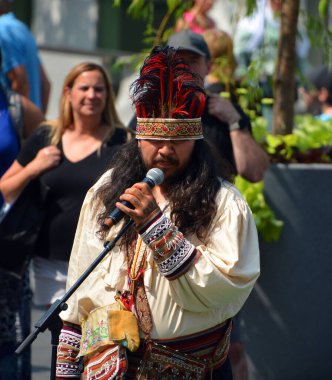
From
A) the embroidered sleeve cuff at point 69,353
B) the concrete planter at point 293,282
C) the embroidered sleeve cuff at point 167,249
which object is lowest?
the concrete planter at point 293,282

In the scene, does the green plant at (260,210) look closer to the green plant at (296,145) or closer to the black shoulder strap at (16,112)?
the green plant at (296,145)

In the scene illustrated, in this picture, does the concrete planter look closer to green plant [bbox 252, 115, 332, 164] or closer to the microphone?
green plant [bbox 252, 115, 332, 164]

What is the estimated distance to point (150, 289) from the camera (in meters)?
3.82

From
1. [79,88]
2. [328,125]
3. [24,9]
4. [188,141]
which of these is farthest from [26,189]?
[24,9]

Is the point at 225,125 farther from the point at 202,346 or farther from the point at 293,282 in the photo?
the point at 202,346

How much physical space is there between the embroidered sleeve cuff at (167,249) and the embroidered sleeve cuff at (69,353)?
1.93ft

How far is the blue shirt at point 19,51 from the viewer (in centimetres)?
721

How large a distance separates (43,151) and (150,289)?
6.71ft

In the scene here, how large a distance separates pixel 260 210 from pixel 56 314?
250 centimetres

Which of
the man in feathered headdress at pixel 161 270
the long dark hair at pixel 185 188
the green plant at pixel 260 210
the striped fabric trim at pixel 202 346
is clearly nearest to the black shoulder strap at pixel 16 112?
the green plant at pixel 260 210

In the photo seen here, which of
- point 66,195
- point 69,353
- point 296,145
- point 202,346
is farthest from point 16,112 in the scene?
point 202,346

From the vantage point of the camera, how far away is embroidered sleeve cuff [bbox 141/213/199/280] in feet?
11.9

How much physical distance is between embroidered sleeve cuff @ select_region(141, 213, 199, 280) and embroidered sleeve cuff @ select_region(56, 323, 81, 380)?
59cm

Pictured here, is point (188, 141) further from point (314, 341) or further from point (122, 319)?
point (314, 341)
